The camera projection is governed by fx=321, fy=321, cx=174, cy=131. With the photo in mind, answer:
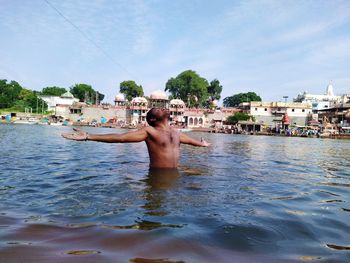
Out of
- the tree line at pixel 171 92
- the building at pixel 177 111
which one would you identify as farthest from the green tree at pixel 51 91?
the building at pixel 177 111

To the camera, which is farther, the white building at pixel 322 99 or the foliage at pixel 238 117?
the white building at pixel 322 99

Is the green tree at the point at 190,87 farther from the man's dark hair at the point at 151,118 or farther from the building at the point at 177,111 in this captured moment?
Result: the man's dark hair at the point at 151,118

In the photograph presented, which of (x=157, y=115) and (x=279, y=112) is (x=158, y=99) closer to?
(x=279, y=112)

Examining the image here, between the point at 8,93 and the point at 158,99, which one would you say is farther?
the point at 8,93

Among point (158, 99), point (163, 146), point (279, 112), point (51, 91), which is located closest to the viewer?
point (163, 146)

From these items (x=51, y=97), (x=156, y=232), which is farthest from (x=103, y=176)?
(x=51, y=97)

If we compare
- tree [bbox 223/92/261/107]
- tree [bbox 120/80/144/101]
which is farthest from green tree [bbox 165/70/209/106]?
tree [bbox 223/92/261/107]

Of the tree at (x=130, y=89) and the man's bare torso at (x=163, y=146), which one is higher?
the tree at (x=130, y=89)

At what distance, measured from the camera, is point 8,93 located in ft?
262

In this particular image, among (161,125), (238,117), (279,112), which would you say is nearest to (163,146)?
(161,125)

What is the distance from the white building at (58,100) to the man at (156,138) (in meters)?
71.5

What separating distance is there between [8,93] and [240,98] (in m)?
60.1

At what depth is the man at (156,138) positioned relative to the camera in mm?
4688

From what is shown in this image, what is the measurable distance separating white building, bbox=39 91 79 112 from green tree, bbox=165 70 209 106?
2348 cm
